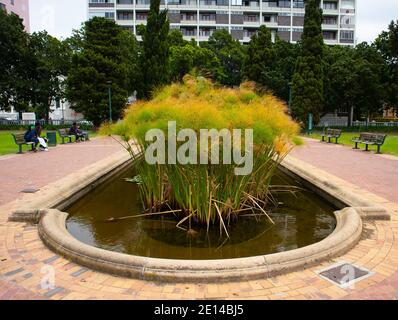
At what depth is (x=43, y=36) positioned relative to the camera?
35719mm

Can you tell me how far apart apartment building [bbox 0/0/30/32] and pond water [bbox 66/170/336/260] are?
2138 inches

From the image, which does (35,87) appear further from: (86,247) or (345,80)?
(86,247)

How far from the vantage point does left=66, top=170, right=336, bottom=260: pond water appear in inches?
195

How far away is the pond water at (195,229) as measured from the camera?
495 centimetres

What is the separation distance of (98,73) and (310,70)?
17.9 metres

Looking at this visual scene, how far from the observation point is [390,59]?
33.2 metres

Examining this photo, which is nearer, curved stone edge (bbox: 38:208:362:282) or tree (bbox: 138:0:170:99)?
curved stone edge (bbox: 38:208:362:282)

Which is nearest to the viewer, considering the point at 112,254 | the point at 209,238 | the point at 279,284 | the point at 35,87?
the point at 279,284

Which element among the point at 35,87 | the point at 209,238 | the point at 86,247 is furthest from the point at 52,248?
the point at 35,87

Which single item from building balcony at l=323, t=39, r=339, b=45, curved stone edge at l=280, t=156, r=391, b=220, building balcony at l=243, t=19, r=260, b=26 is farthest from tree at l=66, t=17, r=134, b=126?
building balcony at l=323, t=39, r=339, b=45

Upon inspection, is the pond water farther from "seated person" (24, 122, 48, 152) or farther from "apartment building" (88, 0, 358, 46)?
"apartment building" (88, 0, 358, 46)

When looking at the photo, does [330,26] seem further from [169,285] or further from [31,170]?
[169,285]

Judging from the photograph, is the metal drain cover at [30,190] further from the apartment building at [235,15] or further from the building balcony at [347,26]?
the building balcony at [347,26]
